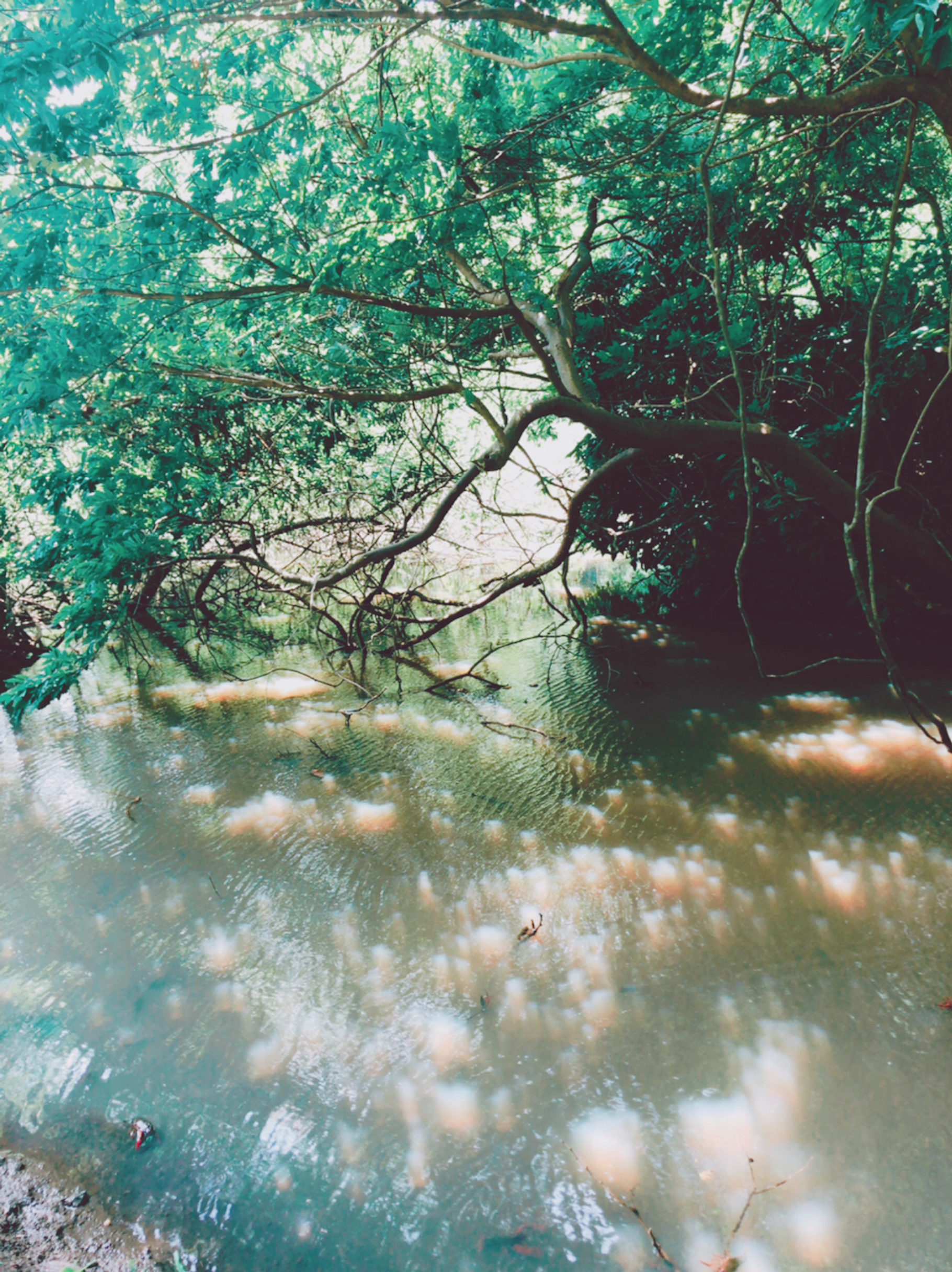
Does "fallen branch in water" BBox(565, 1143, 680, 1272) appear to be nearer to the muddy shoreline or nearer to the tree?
the muddy shoreline

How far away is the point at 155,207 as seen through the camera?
3.86 metres

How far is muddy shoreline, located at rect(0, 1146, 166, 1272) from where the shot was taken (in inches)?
64.7

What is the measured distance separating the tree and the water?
1012 millimetres

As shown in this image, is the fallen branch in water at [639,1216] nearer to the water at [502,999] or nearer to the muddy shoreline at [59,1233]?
the water at [502,999]

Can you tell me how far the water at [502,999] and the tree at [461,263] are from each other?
1012 millimetres

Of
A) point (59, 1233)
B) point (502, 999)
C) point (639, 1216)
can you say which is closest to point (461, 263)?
point (502, 999)

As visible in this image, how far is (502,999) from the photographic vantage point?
2369mm

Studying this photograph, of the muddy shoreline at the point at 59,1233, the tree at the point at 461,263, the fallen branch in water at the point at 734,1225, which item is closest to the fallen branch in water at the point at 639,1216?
the fallen branch in water at the point at 734,1225

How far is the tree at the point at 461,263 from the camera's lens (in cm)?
306

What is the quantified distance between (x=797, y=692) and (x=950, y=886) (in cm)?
249

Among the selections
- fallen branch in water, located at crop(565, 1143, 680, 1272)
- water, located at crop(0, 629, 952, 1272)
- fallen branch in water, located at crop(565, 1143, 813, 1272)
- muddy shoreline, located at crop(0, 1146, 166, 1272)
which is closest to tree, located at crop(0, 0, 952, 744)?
water, located at crop(0, 629, 952, 1272)

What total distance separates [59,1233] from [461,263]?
540cm

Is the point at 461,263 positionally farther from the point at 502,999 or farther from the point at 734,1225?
the point at 734,1225

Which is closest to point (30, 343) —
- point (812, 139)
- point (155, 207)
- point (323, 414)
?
point (155, 207)
